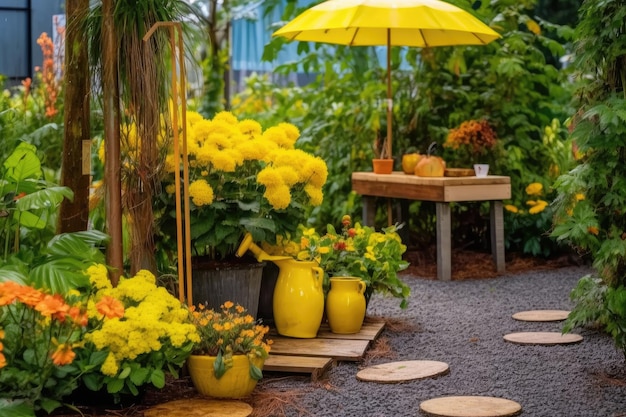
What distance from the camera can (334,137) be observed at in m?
8.69

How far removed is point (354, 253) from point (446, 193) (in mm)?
1687

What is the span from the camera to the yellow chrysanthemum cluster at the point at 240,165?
4.57m

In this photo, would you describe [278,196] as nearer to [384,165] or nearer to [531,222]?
[384,165]

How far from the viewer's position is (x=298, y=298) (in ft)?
15.9

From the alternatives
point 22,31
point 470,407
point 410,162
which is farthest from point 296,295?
point 22,31

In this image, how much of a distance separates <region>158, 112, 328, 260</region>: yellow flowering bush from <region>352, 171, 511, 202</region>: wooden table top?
7.17 feet

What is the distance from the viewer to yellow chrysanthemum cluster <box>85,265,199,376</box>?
3.53 m

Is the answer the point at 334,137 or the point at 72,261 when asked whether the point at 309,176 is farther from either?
the point at 334,137

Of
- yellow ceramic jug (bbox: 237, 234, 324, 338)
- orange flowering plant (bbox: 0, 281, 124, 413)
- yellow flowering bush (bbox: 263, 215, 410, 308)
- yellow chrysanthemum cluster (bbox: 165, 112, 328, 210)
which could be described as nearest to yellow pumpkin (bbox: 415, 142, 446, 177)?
yellow flowering bush (bbox: 263, 215, 410, 308)

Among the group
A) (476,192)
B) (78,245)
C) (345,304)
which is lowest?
(345,304)

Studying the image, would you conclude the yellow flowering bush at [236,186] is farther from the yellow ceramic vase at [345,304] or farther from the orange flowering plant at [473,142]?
the orange flowering plant at [473,142]

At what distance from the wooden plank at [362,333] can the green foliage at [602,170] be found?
107 cm

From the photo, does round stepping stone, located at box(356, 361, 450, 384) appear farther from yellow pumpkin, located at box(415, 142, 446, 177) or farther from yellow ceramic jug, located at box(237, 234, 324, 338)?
Result: yellow pumpkin, located at box(415, 142, 446, 177)

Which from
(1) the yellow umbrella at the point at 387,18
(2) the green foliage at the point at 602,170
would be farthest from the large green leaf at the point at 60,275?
(1) the yellow umbrella at the point at 387,18
